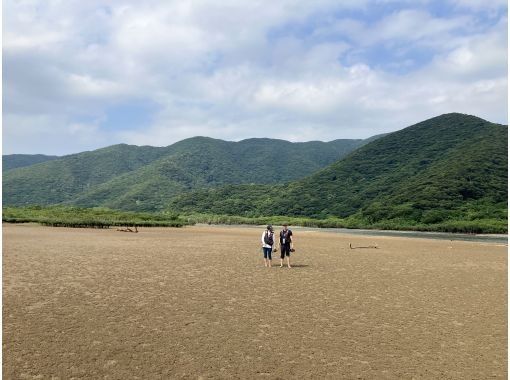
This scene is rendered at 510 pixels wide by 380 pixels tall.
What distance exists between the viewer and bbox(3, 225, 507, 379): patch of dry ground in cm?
826

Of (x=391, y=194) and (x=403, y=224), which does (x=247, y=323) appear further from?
(x=391, y=194)

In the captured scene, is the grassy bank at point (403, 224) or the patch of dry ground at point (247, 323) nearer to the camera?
the patch of dry ground at point (247, 323)

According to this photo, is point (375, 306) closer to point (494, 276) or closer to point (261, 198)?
point (494, 276)

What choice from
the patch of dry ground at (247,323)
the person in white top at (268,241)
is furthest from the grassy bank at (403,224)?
the person in white top at (268,241)

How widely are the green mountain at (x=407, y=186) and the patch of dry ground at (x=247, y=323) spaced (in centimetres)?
7096

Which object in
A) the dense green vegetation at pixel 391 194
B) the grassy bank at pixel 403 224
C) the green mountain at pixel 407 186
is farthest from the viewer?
the green mountain at pixel 407 186

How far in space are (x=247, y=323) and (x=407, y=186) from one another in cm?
10880

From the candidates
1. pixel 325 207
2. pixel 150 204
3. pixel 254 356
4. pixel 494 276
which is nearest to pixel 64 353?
pixel 254 356

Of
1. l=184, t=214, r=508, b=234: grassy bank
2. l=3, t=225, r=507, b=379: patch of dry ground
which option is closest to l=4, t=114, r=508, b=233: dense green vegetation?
l=184, t=214, r=508, b=234: grassy bank

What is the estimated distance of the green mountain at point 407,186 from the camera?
296 feet

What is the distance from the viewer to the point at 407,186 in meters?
111

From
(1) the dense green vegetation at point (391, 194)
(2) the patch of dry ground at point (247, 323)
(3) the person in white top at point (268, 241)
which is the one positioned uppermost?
(1) the dense green vegetation at point (391, 194)

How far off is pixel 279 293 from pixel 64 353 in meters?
8.40

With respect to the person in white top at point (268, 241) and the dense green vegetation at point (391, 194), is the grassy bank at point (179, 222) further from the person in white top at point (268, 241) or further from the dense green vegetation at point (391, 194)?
the person in white top at point (268, 241)
